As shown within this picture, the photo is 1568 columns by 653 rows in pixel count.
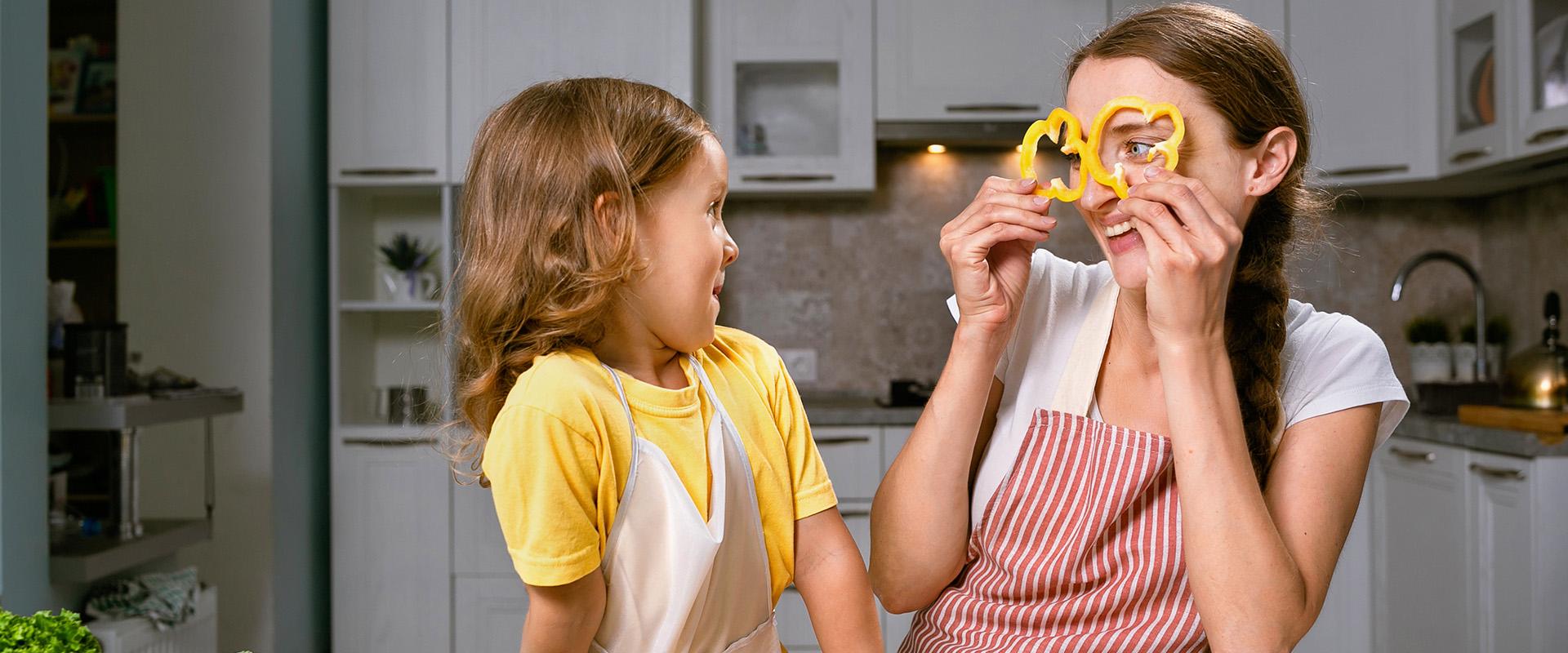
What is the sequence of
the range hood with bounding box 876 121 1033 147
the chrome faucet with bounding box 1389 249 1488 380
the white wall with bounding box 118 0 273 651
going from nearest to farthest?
1. the white wall with bounding box 118 0 273 651
2. the chrome faucet with bounding box 1389 249 1488 380
3. the range hood with bounding box 876 121 1033 147

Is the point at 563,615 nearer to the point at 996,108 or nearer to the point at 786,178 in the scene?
the point at 786,178

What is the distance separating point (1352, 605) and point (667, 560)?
2.84 m

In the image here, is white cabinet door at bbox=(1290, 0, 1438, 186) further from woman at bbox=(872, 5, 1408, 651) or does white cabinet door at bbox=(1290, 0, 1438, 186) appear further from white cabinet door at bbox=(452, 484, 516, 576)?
white cabinet door at bbox=(452, 484, 516, 576)

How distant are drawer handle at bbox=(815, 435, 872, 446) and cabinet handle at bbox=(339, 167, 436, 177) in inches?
55.3

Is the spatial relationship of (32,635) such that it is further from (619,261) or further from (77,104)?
(77,104)

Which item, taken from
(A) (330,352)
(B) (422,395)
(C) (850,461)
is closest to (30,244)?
(A) (330,352)

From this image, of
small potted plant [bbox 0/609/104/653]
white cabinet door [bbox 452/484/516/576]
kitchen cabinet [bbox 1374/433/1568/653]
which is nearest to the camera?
small potted plant [bbox 0/609/104/653]

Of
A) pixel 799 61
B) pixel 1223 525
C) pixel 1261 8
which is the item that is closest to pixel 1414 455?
pixel 1261 8

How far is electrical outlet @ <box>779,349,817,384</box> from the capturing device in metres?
3.76

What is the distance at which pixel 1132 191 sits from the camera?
0.94 m

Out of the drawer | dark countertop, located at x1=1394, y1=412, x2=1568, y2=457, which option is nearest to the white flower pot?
dark countertop, located at x1=1394, y1=412, x2=1568, y2=457

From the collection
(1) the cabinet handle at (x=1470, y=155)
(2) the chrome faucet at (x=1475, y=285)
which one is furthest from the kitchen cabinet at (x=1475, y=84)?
(2) the chrome faucet at (x=1475, y=285)

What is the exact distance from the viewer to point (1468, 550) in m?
2.66

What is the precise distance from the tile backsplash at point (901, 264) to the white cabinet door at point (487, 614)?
1195mm
